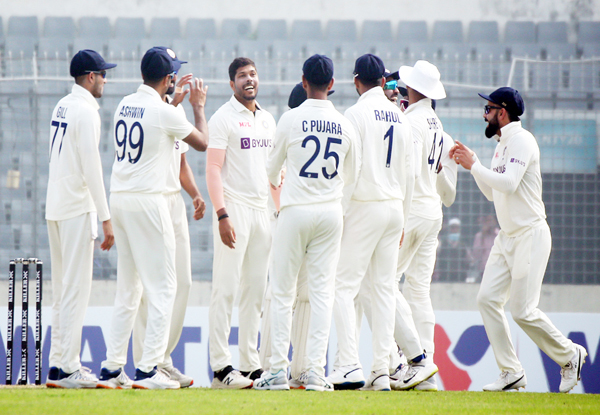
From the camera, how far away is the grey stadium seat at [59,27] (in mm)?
13234

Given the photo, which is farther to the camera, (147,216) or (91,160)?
(91,160)

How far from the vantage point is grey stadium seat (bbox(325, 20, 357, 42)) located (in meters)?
13.6

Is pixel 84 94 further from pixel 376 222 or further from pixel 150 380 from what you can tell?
pixel 376 222

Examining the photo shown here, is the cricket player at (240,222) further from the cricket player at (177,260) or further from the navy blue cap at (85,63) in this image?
the navy blue cap at (85,63)

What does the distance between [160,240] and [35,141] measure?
15.6ft

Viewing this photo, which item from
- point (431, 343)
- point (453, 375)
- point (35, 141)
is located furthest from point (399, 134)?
point (35, 141)

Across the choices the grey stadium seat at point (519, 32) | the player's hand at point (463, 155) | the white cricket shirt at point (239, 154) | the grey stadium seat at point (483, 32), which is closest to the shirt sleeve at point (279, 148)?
the white cricket shirt at point (239, 154)

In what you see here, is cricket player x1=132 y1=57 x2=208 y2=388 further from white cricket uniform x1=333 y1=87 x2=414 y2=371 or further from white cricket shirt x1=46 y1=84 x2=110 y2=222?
white cricket uniform x1=333 y1=87 x2=414 y2=371

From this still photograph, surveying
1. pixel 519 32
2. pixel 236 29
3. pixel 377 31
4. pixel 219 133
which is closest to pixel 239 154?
pixel 219 133

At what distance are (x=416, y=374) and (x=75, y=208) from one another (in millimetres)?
2220

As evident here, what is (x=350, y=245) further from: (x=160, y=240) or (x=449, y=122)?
(x=449, y=122)

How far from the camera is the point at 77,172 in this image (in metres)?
4.30

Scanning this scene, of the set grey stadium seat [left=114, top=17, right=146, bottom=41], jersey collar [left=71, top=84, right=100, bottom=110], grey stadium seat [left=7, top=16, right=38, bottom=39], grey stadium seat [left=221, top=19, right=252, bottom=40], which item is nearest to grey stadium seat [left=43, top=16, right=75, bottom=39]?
grey stadium seat [left=7, top=16, right=38, bottom=39]

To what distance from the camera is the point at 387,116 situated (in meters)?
4.36
